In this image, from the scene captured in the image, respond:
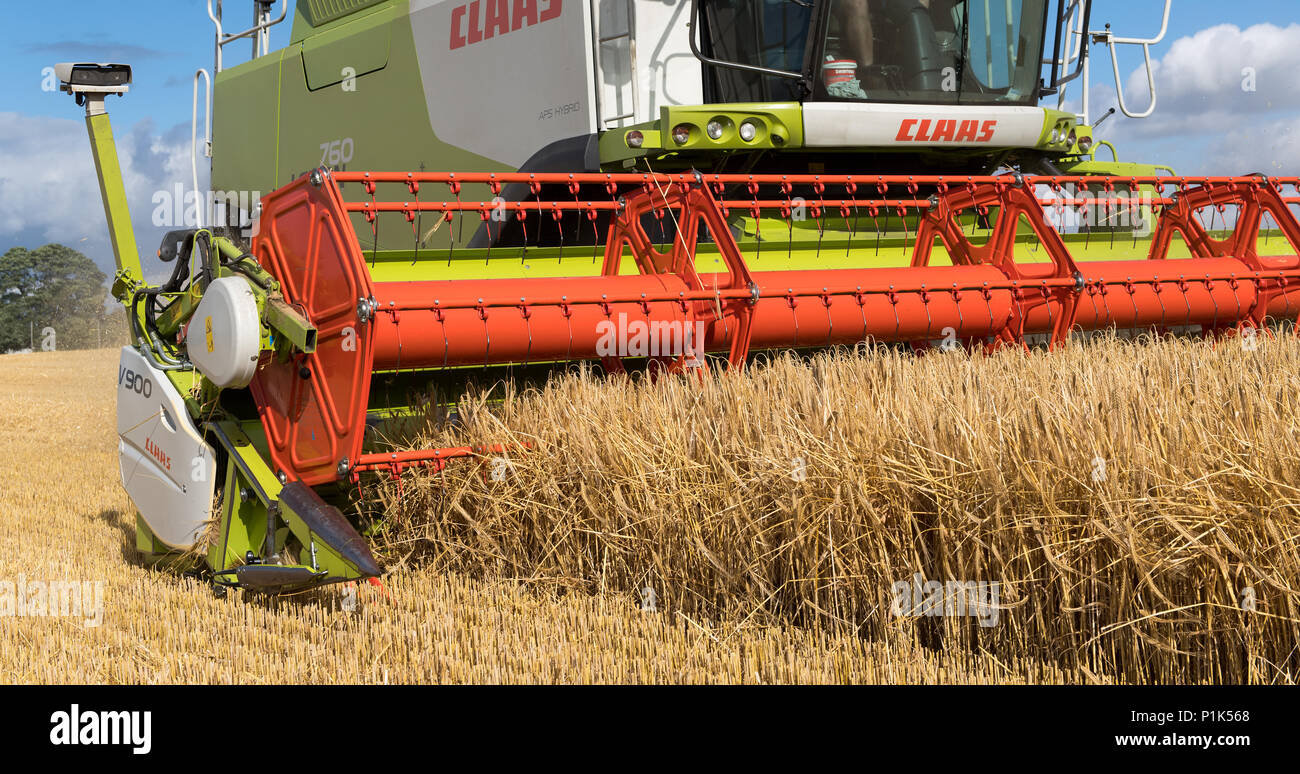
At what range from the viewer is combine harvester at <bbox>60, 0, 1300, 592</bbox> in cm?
318

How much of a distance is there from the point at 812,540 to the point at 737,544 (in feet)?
0.65

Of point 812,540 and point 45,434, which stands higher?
point 45,434

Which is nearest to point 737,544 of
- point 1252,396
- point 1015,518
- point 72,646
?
point 1015,518

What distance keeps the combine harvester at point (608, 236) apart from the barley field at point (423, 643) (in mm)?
154

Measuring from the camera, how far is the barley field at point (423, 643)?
2.35 meters

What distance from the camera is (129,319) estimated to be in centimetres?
384

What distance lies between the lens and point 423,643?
2.62 m

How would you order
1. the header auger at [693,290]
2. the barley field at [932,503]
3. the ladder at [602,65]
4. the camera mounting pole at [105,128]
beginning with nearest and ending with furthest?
1. the barley field at [932,503]
2. the header auger at [693,290]
3. the camera mounting pole at [105,128]
4. the ladder at [602,65]

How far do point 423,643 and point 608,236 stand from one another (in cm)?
176

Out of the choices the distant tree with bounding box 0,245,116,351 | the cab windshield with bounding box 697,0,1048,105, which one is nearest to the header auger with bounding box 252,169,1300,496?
the cab windshield with bounding box 697,0,1048,105

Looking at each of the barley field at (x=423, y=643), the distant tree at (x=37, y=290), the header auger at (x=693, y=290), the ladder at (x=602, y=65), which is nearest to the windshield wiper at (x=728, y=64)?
the ladder at (x=602, y=65)

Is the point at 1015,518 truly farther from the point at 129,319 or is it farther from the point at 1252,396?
the point at 129,319

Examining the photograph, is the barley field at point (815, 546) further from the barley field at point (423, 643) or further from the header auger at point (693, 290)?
the header auger at point (693, 290)

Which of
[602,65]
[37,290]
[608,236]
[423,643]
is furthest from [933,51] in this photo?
[37,290]
